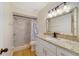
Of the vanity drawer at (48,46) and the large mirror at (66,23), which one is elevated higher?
the large mirror at (66,23)

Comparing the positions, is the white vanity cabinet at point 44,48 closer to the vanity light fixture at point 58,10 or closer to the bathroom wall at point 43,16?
the bathroom wall at point 43,16

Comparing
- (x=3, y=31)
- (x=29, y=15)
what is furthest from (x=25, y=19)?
(x=3, y=31)

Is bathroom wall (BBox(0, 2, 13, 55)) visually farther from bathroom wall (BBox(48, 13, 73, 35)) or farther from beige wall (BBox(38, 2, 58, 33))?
bathroom wall (BBox(48, 13, 73, 35))

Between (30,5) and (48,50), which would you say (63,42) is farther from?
(30,5)

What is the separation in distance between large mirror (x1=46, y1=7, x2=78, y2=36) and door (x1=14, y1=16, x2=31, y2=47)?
0.34 meters

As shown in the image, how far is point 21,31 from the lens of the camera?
4.72 ft

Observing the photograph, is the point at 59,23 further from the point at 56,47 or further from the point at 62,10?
the point at 56,47

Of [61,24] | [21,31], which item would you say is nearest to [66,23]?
[61,24]

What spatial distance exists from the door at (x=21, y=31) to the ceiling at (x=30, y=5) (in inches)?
6.3

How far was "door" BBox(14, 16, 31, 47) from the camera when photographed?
1412mm

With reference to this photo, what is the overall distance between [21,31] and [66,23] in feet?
2.29

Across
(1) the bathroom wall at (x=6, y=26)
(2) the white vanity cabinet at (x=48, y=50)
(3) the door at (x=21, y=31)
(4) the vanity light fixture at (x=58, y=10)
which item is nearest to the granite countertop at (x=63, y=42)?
(2) the white vanity cabinet at (x=48, y=50)

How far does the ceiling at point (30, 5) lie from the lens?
4.41 feet

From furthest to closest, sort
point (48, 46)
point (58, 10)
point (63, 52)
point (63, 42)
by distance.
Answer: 1. point (58, 10)
2. point (48, 46)
3. point (63, 42)
4. point (63, 52)
